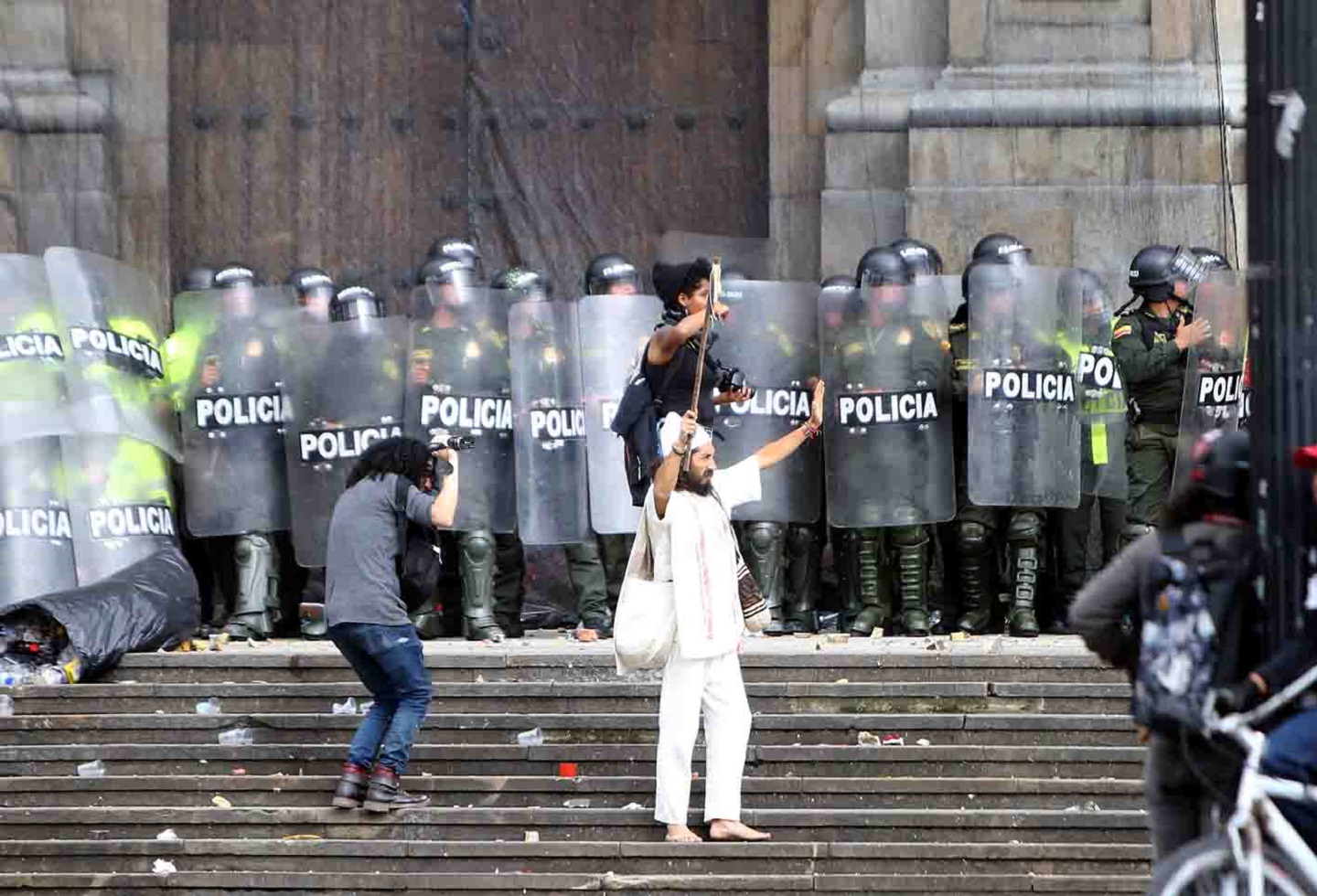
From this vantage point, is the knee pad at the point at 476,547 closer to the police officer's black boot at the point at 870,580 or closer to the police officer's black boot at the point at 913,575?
the police officer's black boot at the point at 870,580

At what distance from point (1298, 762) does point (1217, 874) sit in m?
0.33

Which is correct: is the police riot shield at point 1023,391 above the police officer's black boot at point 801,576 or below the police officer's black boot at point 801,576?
above

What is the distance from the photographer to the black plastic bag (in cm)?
1123

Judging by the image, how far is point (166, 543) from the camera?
1295cm

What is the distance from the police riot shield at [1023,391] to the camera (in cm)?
1241

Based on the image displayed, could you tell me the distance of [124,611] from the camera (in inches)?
453

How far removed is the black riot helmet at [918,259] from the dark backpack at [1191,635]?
6410mm

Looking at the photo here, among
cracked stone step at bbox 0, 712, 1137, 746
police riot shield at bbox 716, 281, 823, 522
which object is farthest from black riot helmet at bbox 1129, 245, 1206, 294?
cracked stone step at bbox 0, 712, 1137, 746

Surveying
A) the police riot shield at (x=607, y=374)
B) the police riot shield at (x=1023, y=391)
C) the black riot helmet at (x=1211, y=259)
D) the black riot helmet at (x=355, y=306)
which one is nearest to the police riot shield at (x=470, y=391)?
the black riot helmet at (x=355, y=306)

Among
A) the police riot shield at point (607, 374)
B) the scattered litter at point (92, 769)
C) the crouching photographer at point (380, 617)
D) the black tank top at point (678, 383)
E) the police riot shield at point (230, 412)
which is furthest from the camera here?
the police riot shield at point (230, 412)

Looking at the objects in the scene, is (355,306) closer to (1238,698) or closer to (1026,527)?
(1026,527)

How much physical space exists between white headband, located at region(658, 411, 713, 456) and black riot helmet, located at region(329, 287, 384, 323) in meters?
3.23

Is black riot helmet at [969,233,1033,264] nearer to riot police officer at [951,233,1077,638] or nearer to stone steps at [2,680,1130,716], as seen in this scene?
riot police officer at [951,233,1077,638]

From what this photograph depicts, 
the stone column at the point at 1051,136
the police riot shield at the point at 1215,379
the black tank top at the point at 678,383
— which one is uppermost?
the stone column at the point at 1051,136
